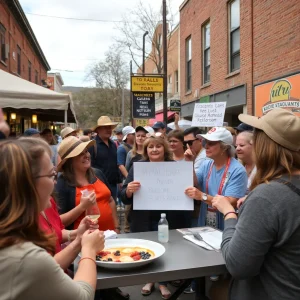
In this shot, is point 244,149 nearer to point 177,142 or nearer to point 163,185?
point 177,142

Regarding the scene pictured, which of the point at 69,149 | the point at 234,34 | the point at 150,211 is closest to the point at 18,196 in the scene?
the point at 69,149

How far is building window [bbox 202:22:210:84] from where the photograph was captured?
14256mm

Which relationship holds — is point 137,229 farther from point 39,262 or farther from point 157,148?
point 39,262

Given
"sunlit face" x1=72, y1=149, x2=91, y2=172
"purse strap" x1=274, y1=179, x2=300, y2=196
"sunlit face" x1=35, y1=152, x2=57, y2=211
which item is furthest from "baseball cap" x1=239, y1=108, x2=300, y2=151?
"sunlit face" x1=72, y1=149, x2=91, y2=172

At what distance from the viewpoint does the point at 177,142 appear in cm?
455

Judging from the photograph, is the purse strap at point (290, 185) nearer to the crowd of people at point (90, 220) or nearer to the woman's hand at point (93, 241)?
the crowd of people at point (90, 220)

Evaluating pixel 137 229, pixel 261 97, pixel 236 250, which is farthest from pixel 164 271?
pixel 261 97

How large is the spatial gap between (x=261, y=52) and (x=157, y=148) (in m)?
7.57

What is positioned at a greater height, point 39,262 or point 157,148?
point 157,148

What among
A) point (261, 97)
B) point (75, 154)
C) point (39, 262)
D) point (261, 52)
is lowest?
point (39, 262)

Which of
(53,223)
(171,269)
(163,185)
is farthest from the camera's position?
(163,185)

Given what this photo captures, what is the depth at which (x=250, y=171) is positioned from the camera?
406 cm

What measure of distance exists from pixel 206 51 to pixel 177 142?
11.0 m

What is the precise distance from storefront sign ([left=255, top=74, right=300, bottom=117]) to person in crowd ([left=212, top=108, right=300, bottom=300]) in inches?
238
